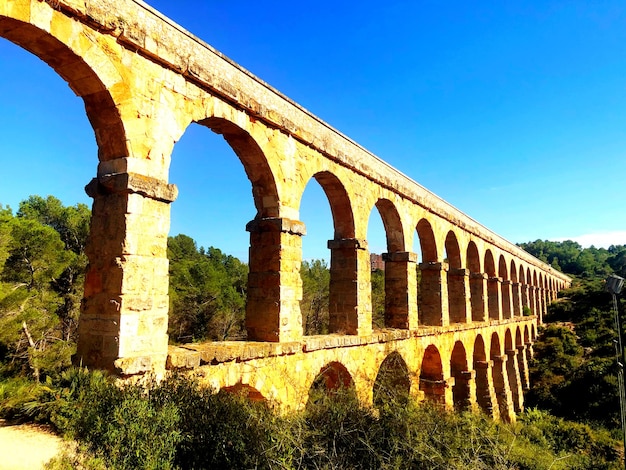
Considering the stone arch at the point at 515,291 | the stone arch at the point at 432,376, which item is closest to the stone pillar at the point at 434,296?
the stone arch at the point at 432,376

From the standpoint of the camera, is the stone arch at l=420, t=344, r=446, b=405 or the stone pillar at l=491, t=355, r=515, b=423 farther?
the stone pillar at l=491, t=355, r=515, b=423

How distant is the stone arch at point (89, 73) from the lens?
A: 422cm

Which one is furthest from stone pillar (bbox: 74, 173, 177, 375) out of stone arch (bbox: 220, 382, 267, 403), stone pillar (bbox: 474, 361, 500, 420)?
stone pillar (bbox: 474, 361, 500, 420)

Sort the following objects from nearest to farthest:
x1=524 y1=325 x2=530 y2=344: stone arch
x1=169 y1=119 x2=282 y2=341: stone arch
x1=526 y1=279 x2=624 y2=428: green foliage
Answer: x1=169 y1=119 x2=282 y2=341: stone arch < x1=526 y1=279 x2=624 y2=428: green foliage < x1=524 y1=325 x2=530 y2=344: stone arch

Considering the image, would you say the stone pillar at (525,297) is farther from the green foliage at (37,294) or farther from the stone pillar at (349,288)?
the green foliage at (37,294)

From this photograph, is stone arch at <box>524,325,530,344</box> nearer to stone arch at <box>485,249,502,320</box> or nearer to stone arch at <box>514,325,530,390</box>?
stone arch at <box>514,325,530,390</box>

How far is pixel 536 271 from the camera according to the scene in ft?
102

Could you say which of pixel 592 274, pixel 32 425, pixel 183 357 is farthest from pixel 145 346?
pixel 592 274

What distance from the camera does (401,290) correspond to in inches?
424

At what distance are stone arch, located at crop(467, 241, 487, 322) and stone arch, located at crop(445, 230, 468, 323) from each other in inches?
76.2

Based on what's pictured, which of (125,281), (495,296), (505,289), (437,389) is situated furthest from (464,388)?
(125,281)

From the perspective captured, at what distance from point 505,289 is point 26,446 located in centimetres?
A: 2096

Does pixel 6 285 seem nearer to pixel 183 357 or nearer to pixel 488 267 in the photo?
pixel 183 357

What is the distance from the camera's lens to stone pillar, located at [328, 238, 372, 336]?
8.67 meters
